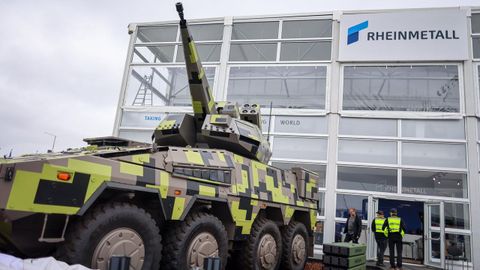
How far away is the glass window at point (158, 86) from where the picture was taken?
17.0 m

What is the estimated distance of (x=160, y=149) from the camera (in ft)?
19.4

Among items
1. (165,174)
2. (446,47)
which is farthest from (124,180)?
(446,47)

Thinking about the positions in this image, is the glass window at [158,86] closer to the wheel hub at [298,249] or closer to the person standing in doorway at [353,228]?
the person standing in doorway at [353,228]

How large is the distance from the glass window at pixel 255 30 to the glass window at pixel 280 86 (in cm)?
148

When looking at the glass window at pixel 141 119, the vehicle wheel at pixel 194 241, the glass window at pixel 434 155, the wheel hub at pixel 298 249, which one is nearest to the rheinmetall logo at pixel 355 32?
the glass window at pixel 434 155

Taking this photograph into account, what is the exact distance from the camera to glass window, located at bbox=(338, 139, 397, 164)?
14.3 m

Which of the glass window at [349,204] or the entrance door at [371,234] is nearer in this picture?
the entrance door at [371,234]

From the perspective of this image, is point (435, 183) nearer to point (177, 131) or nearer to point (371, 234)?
point (371, 234)

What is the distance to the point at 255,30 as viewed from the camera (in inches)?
675

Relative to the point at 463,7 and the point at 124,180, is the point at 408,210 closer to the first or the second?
the point at 463,7

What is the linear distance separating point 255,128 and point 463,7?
1074 cm

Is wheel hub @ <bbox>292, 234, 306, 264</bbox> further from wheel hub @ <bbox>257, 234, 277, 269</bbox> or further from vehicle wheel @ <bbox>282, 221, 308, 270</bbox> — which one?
wheel hub @ <bbox>257, 234, 277, 269</bbox>

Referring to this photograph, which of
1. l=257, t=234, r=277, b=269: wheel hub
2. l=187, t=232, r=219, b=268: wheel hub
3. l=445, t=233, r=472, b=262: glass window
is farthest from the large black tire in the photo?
l=445, t=233, r=472, b=262: glass window

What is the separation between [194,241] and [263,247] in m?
2.07
